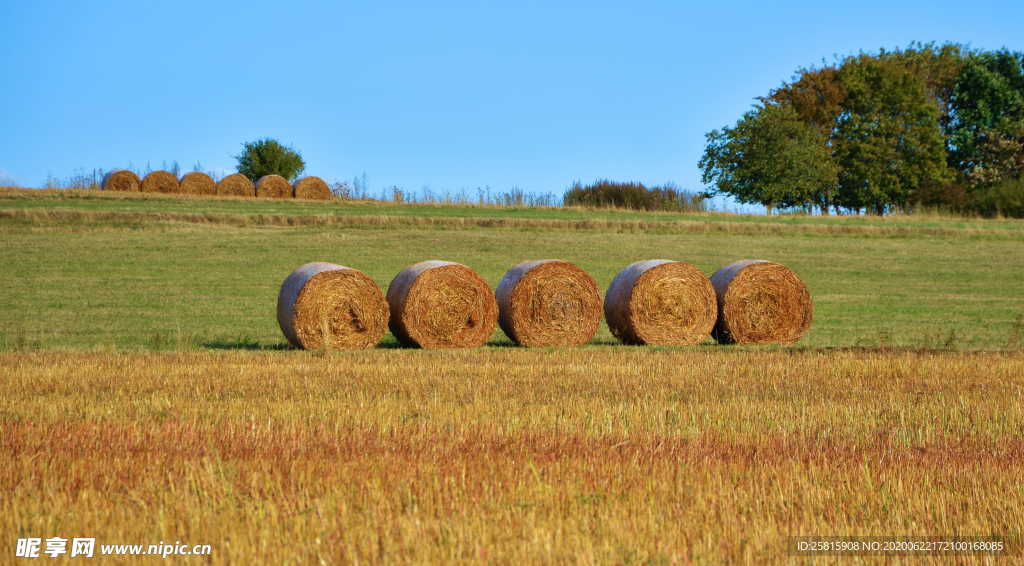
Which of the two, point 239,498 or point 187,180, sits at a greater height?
point 187,180

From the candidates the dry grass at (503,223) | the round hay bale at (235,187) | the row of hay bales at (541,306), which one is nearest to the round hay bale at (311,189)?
the round hay bale at (235,187)

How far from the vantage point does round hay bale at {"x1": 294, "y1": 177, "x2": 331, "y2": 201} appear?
4816 centimetres

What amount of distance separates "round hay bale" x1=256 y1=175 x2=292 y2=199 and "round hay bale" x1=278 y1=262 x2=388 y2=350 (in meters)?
32.4

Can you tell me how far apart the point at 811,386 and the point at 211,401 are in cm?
606

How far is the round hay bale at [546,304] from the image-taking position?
55.9 ft

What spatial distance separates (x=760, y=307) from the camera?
1806 cm

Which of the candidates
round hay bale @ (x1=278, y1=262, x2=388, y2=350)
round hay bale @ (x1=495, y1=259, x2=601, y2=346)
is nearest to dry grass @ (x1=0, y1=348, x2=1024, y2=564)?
round hay bale @ (x1=278, y1=262, x2=388, y2=350)

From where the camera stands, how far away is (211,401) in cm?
995

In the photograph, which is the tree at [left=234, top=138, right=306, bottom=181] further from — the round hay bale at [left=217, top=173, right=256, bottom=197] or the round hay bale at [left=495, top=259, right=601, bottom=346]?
the round hay bale at [left=495, top=259, right=601, bottom=346]

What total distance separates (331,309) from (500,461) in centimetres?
938

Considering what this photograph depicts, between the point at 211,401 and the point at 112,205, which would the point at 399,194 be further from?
the point at 211,401

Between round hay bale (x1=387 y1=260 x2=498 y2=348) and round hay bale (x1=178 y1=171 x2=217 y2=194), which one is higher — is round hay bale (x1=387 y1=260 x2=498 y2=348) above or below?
below

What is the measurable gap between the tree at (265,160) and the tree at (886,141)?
30590 millimetres

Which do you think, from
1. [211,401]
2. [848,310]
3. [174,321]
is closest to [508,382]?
[211,401]
